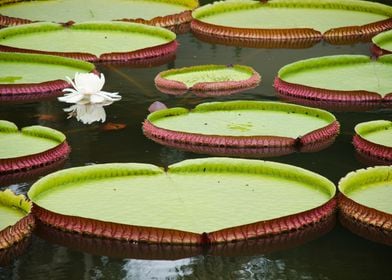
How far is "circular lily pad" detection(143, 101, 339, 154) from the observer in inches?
201

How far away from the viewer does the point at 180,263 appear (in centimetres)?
394

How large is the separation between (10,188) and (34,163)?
9.2 inches

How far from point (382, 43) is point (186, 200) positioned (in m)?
3.11

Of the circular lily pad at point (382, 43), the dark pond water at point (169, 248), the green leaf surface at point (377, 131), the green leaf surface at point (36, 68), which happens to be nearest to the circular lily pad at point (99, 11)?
the dark pond water at point (169, 248)

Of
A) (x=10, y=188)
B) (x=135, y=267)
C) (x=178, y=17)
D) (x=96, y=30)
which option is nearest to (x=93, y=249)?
(x=135, y=267)

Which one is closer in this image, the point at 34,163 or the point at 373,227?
the point at 373,227

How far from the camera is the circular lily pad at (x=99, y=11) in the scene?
25.5 ft

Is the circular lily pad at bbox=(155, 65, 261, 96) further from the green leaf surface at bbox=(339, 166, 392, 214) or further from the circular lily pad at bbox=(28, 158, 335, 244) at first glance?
the green leaf surface at bbox=(339, 166, 392, 214)

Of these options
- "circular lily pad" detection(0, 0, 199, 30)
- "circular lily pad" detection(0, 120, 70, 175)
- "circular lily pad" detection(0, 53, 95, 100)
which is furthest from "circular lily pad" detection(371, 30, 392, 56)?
"circular lily pad" detection(0, 120, 70, 175)

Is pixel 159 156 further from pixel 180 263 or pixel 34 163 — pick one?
pixel 180 263

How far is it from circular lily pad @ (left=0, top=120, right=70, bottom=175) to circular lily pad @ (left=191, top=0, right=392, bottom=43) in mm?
2655

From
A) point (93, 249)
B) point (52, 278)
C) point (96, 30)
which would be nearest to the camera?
point (52, 278)

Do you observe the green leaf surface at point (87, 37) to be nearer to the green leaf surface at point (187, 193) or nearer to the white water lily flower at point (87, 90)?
the white water lily flower at point (87, 90)

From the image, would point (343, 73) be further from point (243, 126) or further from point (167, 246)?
point (167, 246)
